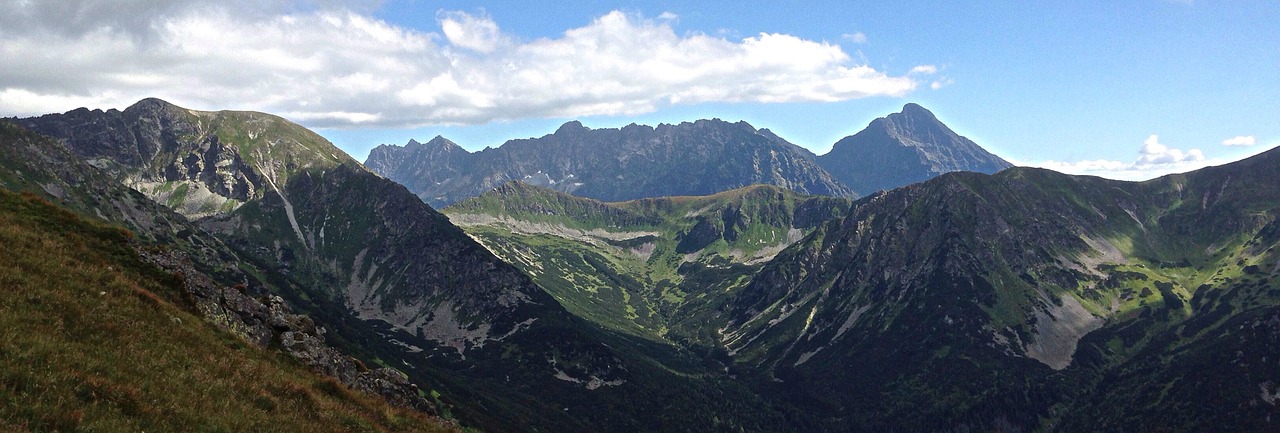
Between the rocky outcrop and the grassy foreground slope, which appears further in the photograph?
the rocky outcrop

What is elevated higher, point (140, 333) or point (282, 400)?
point (140, 333)

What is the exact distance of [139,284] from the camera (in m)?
46.2

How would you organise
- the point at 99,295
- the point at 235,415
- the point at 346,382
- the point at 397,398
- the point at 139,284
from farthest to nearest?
1. the point at 397,398
2. the point at 346,382
3. the point at 139,284
4. the point at 99,295
5. the point at 235,415

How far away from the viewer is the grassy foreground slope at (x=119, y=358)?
2605 centimetres

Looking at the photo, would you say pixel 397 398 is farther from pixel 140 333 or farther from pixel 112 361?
pixel 112 361

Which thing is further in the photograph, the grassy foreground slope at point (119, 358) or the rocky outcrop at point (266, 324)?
the rocky outcrop at point (266, 324)

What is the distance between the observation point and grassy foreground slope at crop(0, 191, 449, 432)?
1025 inches

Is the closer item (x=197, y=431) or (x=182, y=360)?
(x=197, y=431)

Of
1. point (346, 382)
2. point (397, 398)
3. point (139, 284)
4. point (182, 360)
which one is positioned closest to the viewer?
point (182, 360)

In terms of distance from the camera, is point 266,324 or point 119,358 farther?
point 266,324

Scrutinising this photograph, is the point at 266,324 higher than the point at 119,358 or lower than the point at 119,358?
lower

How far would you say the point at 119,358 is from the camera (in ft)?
105

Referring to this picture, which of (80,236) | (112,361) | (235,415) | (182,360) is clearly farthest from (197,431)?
(80,236)

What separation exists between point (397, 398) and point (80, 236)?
27.1 meters
